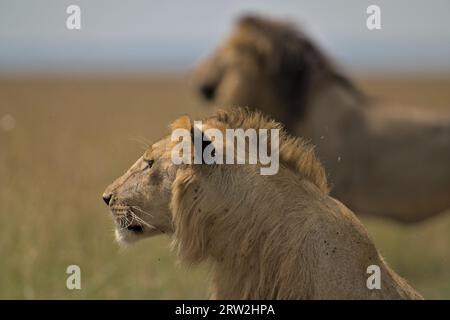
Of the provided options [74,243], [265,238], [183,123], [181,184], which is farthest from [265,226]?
[74,243]

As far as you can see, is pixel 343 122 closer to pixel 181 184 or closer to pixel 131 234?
pixel 131 234

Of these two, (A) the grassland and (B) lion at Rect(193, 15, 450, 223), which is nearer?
(A) the grassland

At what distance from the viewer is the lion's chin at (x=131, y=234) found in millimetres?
4277

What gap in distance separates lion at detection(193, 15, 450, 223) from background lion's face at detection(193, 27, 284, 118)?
0.01 metres

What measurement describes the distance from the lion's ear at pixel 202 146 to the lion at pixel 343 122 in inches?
175

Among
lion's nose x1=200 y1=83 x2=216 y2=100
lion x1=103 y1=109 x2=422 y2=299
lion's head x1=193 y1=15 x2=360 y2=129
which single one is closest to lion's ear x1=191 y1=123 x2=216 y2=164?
lion x1=103 y1=109 x2=422 y2=299

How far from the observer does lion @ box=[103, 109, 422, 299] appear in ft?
12.7

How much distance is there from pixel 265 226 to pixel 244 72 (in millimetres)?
5407

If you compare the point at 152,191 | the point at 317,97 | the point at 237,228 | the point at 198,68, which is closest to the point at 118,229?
the point at 152,191

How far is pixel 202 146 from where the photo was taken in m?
3.96

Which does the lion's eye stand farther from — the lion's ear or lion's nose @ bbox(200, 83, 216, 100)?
lion's nose @ bbox(200, 83, 216, 100)

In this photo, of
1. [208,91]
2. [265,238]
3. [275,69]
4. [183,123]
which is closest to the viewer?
[265,238]

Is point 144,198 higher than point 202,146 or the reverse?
the reverse

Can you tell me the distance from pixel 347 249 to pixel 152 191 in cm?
97
